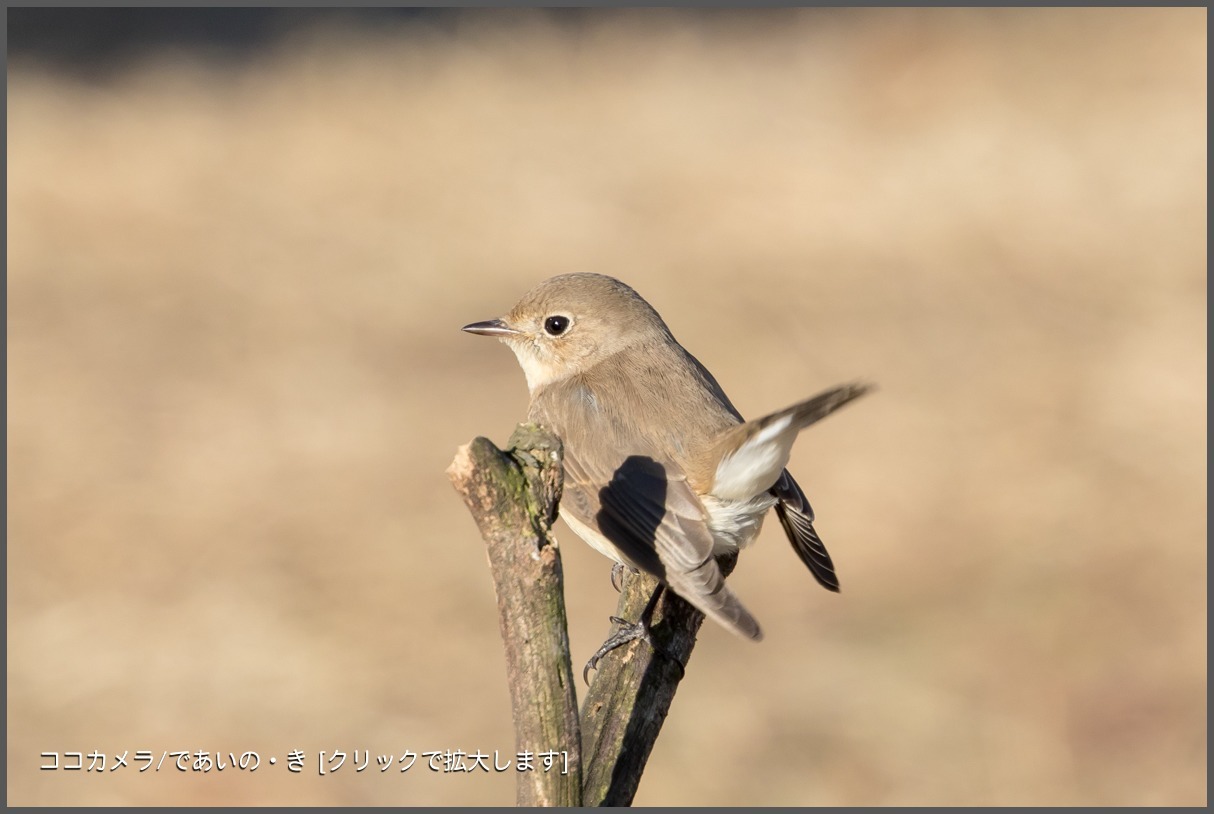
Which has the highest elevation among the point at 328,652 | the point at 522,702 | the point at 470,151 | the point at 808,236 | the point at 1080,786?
the point at 470,151

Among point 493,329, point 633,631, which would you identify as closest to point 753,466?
point 633,631

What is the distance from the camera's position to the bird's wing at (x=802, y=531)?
4348 mm

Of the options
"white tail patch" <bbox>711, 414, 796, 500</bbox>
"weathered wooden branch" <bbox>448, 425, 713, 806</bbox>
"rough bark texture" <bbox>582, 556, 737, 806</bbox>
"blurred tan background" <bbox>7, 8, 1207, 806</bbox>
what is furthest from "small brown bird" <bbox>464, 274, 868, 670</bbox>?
"blurred tan background" <bbox>7, 8, 1207, 806</bbox>

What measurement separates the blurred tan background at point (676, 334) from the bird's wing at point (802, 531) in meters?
2.29

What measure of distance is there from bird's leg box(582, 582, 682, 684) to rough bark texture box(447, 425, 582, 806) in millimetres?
1028

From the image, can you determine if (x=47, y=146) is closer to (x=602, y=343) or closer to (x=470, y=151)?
(x=470, y=151)

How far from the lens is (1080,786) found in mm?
6402

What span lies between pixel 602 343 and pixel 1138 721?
3653mm

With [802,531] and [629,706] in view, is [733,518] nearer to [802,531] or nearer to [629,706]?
[802,531]

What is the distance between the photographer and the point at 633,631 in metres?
3.80

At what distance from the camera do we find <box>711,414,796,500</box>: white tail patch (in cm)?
401

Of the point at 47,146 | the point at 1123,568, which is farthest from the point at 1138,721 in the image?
the point at 47,146

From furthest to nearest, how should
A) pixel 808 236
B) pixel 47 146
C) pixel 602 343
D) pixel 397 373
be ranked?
pixel 47 146 < pixel 808 236 < pixel 397 373 < pixel 602 343

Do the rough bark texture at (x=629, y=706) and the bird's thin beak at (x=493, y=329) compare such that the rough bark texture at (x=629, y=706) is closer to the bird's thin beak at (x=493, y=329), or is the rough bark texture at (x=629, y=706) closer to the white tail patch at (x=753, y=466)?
the white tail patch at (x=753, y=466)
